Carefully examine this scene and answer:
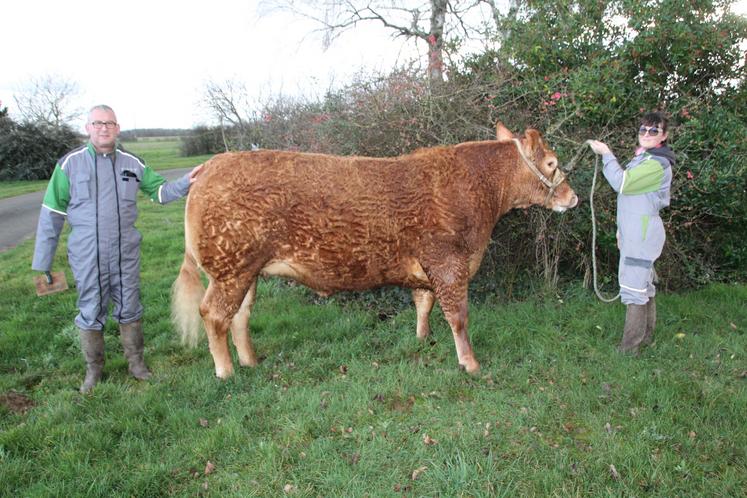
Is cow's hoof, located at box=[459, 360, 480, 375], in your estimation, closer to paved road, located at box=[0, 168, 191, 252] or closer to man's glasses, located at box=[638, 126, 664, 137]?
man's glasses, located at box=[638, 126, 664, 137]

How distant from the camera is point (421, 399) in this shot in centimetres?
404

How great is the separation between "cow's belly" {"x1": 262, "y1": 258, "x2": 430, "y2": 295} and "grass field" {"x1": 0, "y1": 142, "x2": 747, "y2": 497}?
71 centimetres

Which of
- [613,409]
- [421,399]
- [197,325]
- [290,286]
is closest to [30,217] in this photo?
[290,286]

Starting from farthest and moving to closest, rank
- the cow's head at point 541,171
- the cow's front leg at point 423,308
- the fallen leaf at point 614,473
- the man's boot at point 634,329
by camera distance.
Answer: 1. the cow's front leg at point 423,308
2. the man's boot at point 634,329
3. the cow's head at point 541,171
4. the fallen leaf at point 614,473

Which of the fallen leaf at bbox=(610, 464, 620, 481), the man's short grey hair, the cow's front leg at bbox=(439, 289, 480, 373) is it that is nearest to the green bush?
the man's short grey hair

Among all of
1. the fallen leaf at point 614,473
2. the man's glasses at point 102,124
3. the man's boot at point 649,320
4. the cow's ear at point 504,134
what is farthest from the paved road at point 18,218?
the fallen leaf at point 614,473

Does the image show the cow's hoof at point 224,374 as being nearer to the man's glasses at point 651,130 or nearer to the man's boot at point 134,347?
the man's boot at point 134,347

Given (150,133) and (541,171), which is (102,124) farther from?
(150,133)

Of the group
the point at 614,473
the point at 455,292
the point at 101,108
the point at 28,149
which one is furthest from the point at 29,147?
the point at 614,473

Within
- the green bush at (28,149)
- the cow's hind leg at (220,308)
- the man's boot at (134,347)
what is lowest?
the man's boot at (134,347)

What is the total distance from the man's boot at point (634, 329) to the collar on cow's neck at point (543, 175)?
1280 millimetres

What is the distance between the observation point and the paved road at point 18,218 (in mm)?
12056

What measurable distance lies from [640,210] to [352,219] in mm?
2432

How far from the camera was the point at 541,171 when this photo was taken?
180 inches
